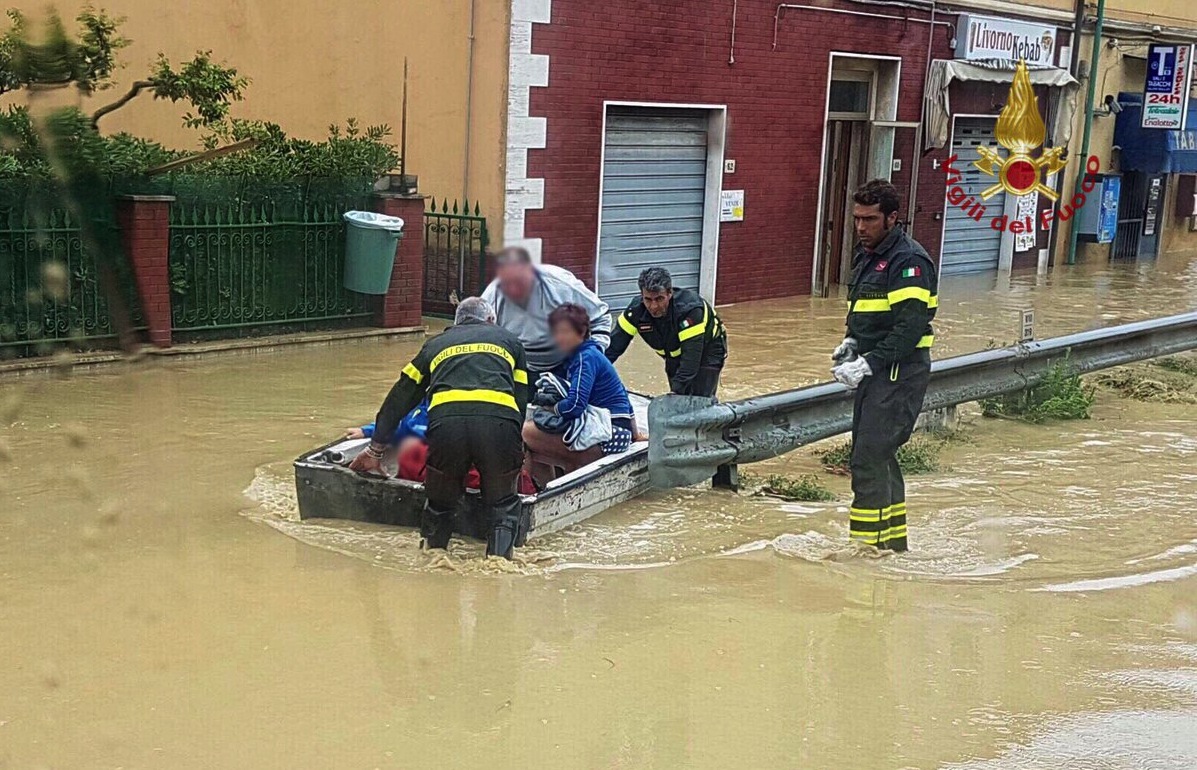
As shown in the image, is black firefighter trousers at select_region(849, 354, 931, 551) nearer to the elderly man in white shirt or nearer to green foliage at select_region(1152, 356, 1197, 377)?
the elderly man in white shirt

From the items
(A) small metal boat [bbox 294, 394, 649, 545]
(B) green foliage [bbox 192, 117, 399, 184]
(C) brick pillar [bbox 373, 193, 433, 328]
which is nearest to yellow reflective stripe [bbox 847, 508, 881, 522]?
(A) small metal boat [bbox 294, 394, 649, 545]

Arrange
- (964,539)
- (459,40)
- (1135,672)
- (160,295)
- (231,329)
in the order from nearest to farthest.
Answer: (1135,672), (964,539), (160,295), (231,329), (459,40)

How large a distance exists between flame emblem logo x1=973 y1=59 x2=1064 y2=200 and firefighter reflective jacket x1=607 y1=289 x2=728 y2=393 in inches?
578

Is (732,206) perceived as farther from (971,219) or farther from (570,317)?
(570,317)

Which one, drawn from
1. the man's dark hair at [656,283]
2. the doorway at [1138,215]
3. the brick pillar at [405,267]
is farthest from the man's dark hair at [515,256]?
the doorway at [1138,215]

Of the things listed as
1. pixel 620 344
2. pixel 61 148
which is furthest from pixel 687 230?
pixel 61 148

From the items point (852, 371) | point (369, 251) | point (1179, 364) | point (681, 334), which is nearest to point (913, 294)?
point (852, 371)

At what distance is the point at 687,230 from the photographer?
56.4 ft

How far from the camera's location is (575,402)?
25.9ft

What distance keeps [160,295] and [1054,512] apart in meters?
7.08

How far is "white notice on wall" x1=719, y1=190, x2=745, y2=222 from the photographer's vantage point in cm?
1723

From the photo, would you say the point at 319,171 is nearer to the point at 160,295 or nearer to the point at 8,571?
the point at 160,295

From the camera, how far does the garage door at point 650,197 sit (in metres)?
15.9

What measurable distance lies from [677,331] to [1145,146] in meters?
20.1
